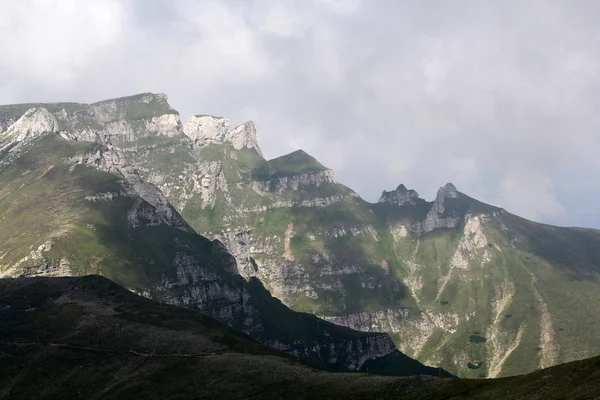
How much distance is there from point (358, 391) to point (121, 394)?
8586cm

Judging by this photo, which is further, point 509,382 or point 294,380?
point 294,380

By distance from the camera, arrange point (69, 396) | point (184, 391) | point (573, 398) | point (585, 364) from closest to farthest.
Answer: point (573, 398)
point (585, 364)
point (184, 391)
point (69, 396)

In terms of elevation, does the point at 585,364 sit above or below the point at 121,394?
above

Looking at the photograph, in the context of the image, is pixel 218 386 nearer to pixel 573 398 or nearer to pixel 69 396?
pixel 69 396

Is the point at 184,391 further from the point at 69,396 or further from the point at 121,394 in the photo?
the point at 69,396

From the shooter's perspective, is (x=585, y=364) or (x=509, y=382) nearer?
(x=585, y=364)

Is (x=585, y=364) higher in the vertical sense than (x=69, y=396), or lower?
higher

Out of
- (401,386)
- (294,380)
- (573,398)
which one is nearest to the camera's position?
(573,398)

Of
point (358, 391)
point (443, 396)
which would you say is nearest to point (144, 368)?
point (358, 391)

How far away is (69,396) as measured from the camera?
621 feet

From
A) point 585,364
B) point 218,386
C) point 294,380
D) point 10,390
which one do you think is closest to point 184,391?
point 218,386

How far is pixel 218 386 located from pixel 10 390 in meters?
85.3

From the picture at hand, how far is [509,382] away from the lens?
363ft

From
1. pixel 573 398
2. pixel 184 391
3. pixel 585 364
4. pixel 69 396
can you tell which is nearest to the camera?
pixel 573 398
